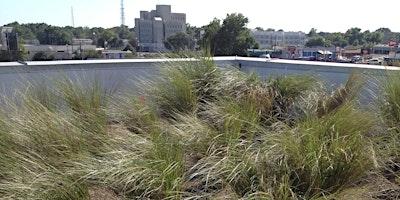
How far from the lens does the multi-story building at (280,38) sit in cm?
9296

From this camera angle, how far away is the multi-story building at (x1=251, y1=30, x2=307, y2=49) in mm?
92963

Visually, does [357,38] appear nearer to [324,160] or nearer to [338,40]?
[338,40]

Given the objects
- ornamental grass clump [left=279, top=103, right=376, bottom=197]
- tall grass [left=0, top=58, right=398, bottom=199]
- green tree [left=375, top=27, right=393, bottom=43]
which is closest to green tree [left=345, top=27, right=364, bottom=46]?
green tree [left=375, top=27, right=393, bottom=43]

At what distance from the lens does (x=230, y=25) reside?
112ft

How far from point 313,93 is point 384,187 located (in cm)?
137

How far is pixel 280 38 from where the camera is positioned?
326 ft

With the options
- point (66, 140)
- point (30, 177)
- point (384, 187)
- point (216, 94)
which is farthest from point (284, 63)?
Answer: point (30, 177)

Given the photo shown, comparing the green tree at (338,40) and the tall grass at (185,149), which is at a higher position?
the green tree at (338,40)

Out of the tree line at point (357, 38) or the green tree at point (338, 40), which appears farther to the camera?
the tree line at point (357, 38)

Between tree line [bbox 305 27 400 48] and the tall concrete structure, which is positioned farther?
tree line [bbox 305 27 400 48]

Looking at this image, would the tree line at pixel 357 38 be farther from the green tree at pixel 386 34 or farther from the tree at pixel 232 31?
the tree at pixel 232 31

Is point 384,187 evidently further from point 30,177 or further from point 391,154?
point 30,177

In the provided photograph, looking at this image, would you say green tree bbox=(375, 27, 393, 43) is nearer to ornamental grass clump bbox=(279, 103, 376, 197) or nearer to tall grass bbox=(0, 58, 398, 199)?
tall grass bbox=(0, 58, 398, 199)

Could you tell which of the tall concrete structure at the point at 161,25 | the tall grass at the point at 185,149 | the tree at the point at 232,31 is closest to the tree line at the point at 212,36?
the tree at the point at 232,31
